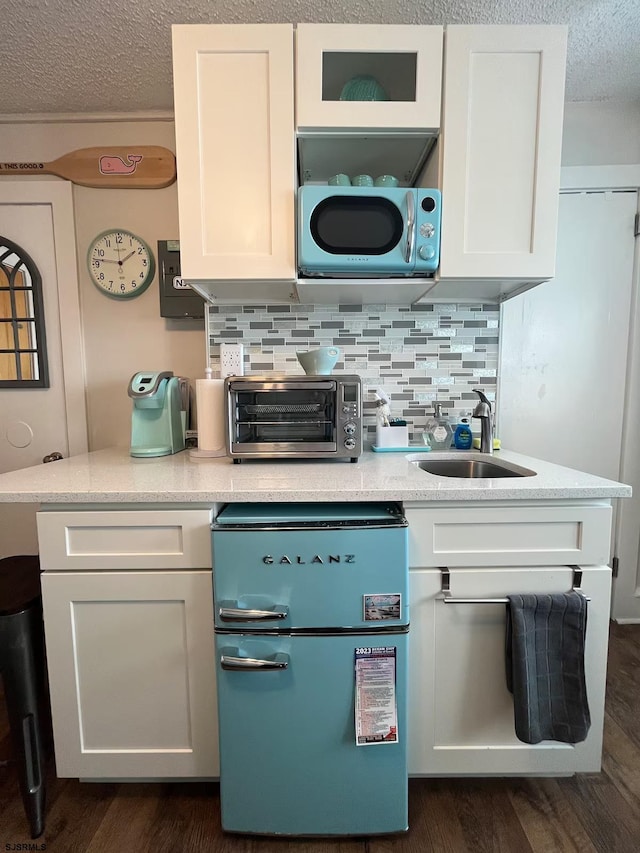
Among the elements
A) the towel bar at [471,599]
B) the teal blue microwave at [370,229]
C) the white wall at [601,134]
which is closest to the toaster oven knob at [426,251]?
the teal blue microwave at [370,229]

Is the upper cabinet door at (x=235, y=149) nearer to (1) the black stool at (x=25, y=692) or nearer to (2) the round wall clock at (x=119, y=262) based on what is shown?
(2) the round wall clock at (x=119, y=262)

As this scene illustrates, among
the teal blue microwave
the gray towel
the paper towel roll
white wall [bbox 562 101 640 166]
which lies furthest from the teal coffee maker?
white wall [bbox 562 101 640 166]

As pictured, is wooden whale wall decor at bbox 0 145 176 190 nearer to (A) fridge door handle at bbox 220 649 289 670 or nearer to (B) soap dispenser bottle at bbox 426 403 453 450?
(B) soap dispenser bottle at bbox 426 403 453 450

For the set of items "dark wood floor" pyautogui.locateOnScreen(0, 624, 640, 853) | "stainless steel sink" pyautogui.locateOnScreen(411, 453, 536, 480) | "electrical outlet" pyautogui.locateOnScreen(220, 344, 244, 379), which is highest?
"electrical outlet" pyautogui.locateOnScreen(220, 344, 244, 379)

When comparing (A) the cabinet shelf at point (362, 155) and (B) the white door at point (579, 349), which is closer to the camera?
(A) the cabinet shelf at point (362, 155)

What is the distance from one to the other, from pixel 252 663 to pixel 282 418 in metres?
0.74

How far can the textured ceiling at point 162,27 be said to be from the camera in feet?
4.24

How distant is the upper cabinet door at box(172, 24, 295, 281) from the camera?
3.93ft

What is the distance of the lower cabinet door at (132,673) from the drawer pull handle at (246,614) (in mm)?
92

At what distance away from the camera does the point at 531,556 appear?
1.06m

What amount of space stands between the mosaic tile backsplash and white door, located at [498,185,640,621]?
17cm

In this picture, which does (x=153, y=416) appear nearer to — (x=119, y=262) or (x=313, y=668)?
(x=119, y=262)

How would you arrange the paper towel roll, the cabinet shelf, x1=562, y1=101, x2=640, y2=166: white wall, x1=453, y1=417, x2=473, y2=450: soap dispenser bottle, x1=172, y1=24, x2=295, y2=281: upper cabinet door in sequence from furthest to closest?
1. x1=562, y1=101, x2=640, y2=166: white wall
2. x1=453, y1=417, x2=473, y2=450: soap dispenser bottle
3. the paper towel roll
4. the cabinet shelf
5. x1=172, y1=24, x2=295, y2=281: upper cabinet door

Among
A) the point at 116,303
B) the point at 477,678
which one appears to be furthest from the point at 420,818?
the point at 116,303
